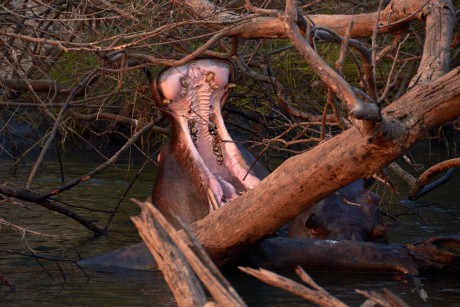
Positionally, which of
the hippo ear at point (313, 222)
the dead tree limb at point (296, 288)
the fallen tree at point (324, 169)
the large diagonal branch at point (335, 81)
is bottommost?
the hippo ear at point (313, 222)

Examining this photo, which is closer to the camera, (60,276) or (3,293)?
(3,293)

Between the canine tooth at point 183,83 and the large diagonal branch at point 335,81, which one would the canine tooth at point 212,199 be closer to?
the canine tooth at point 183,83

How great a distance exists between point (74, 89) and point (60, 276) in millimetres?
1878

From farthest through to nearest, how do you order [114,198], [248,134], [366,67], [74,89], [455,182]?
[455,182] → [114,198] → [248,134] → [74,89] → [366,67]

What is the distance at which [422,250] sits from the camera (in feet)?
17.5

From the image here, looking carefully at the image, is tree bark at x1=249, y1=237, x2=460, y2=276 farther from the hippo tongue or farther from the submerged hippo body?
the hippo tongue

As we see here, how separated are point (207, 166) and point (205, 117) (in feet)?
1.03

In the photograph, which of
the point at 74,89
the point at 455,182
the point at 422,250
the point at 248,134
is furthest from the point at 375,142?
the point at 455,182

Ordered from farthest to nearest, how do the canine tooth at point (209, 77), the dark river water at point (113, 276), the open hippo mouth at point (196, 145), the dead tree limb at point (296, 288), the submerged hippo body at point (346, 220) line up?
the canine tooth at point (209, 77), the open hippo mouth at point (196, 145), the submerged hippo body at point (346, 220), the dark river water at point (113, 276), the dead tree limb at point (296, 288)

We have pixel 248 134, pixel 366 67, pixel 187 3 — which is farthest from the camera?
pixel 248 134

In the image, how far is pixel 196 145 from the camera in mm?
6105

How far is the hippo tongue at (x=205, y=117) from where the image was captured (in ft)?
19.7

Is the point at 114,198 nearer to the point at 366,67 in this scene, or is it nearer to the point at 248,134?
the point at 248,134

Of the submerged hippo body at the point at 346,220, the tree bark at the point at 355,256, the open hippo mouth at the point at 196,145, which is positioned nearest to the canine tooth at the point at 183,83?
the open hippo mouth at the point at 196,145
